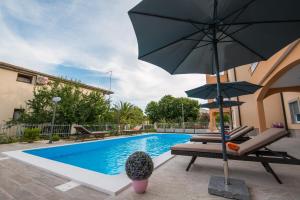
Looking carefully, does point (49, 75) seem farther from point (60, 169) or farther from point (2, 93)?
point (60, 169)

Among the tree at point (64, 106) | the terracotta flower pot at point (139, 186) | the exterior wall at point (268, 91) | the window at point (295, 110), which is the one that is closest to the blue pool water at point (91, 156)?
the terracotta flower pot at point (139, 186)

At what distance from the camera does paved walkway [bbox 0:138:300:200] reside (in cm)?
249

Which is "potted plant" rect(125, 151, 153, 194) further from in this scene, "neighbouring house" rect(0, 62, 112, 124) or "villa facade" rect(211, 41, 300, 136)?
"neighbouring house" rect(0, 62, 112, 124)

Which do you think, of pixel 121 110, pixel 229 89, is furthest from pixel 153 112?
pixel 229 89

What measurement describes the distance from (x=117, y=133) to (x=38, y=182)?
12971 millimetres

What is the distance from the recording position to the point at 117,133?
15938 mm

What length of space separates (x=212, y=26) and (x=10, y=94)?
16303mm

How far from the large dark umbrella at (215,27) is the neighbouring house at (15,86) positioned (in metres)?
14.8

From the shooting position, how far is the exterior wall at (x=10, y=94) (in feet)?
39.7

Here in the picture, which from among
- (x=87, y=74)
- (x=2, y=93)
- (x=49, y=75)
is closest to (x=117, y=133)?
(x=49, y=75)

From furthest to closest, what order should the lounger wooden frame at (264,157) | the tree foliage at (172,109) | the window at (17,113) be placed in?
the tree foliage at (172,109), the window at (17,113), the lounger wooden frame at (264,157)

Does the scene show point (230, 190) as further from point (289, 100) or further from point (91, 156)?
A: point (289, 100)

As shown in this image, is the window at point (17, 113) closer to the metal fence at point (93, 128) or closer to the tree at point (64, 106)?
the tree at point (64, 106)

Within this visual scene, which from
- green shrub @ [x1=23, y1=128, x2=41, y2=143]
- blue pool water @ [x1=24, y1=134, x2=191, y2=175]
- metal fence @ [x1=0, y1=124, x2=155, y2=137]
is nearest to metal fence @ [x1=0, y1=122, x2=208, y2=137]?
metal fence @ [x1=0, y1=124, x2=155, y2=137]
